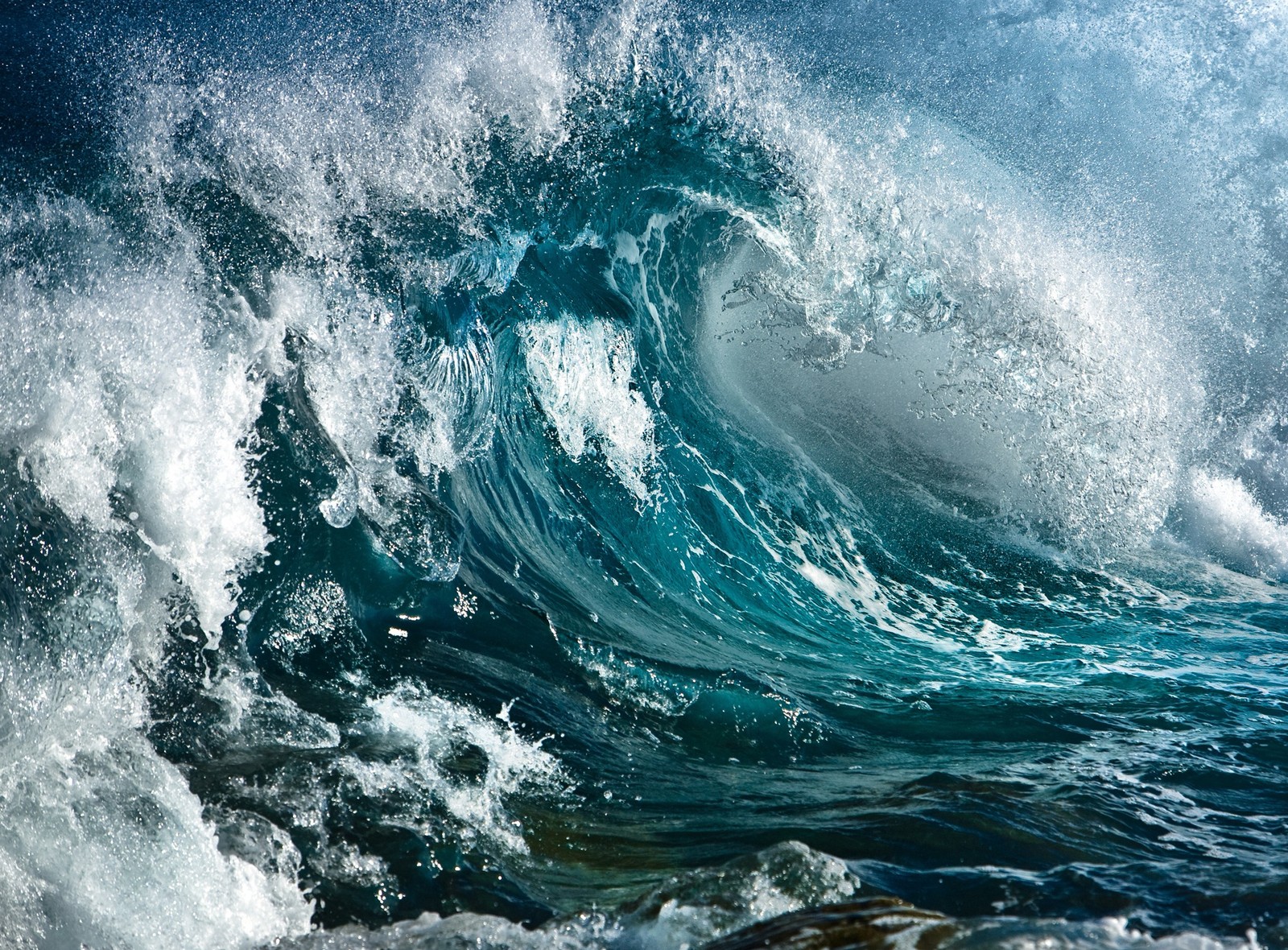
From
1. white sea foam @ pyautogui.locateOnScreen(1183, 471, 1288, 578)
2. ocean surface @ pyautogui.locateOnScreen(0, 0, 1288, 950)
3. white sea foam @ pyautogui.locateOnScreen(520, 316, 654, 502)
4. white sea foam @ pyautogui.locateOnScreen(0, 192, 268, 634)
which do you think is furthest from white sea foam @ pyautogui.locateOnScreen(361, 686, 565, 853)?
white sea foam @ pyautogui.locateOnScreen(1183, 471, 1288, 578)

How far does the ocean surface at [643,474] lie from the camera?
2.46m

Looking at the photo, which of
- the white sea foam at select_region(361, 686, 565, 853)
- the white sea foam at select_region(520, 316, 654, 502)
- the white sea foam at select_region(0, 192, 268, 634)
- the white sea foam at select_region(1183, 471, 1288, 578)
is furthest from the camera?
the white sea foam at select_region(1183, 471, 1288, 578)

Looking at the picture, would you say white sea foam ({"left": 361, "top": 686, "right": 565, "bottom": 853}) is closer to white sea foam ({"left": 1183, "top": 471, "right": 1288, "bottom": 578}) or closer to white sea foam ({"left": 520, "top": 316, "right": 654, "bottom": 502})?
white sea foam ({"left": 520, "top": 316, "right": 654, "bottom": 502})

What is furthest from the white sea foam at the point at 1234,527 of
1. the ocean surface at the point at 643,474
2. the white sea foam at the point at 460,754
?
the white sea foam at the point at 460,754

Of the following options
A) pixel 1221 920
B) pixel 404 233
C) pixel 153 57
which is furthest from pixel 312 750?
pixel 153 57

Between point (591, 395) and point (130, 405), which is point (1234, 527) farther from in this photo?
point (130, 405)

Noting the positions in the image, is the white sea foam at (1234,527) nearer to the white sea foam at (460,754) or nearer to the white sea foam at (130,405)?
the white sea foam at (460,754)

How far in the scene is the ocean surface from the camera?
2.46 m

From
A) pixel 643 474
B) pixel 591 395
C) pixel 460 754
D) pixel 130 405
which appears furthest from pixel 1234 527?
pixel 130 405

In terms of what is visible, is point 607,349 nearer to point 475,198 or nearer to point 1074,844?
point 475,198

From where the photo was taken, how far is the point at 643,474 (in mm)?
5160

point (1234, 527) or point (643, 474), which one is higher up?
point (1234, 527)

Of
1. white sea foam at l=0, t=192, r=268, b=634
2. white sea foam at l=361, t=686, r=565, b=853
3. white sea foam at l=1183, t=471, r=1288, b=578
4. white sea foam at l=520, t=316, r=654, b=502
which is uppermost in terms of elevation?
white sea foam at l=1183, t=471, r=1288, b=578

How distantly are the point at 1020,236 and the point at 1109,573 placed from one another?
233 centimetres
